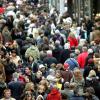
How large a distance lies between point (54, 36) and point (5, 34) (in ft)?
7.49

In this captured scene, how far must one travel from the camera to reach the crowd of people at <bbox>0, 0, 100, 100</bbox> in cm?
1944

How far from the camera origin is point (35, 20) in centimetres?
3231

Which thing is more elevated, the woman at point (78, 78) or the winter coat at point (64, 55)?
the woman at point (78, 78)

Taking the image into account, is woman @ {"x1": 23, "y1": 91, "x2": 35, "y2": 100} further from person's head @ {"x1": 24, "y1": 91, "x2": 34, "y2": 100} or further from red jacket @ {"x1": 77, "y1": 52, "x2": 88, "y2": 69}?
red jacket @ {"x1": 77, "y1": 52, "x2": 88, "y2": 69}

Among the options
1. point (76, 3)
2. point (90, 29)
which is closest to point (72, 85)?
point (90, 29)

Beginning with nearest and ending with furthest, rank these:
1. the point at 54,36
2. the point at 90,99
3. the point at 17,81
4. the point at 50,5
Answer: the point at 90,99 → the point at 17,81 → the point at 54,36 → the point at 50,5

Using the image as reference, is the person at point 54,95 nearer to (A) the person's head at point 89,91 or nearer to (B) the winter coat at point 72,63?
(A) the person's head at point 89,91

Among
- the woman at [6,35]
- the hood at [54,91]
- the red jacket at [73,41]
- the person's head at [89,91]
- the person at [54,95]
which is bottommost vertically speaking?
the red jacket at [73,41]

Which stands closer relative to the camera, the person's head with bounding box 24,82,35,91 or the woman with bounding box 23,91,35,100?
the woman with bounding box 23,91,35,100

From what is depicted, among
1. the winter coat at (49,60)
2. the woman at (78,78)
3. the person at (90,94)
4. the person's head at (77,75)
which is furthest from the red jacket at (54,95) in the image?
the winter coat at (49,60)

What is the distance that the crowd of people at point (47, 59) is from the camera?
19438mm

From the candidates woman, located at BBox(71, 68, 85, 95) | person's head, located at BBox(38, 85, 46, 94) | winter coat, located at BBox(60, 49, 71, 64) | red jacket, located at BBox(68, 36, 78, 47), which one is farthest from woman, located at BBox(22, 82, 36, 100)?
red jacket, located at BBox(68, 36, 78, 47)

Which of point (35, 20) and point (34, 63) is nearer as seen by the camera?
point (34, 63)

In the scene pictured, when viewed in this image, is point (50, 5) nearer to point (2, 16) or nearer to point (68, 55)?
point (2, 16)
